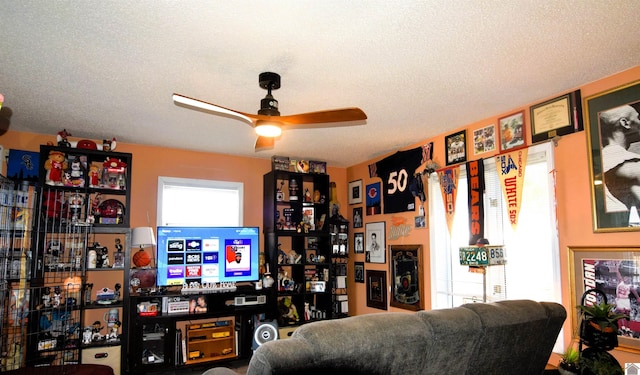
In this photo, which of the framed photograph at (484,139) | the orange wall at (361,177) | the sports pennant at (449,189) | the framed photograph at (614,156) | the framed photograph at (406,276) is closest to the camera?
the framed photograph at (614,156)

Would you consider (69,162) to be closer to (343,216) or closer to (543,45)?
(343,216)

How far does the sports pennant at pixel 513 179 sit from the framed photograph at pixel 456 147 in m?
0.54

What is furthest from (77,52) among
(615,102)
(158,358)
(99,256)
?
(615,102)

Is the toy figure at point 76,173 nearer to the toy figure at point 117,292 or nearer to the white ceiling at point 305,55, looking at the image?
the white ceiling at point 305,55

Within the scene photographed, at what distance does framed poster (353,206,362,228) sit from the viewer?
596 centimetres

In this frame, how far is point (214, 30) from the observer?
91.5 inches

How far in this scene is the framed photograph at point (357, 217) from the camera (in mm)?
5957

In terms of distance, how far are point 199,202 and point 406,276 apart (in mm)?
2763

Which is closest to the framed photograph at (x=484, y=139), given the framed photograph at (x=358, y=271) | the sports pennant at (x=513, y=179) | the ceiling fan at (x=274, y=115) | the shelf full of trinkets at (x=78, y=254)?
the sports pennant at (x=513, y=179)

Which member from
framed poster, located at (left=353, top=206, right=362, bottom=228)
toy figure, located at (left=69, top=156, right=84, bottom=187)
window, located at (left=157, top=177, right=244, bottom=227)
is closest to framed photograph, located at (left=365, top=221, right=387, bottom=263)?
framed poster, located at (left=353, top=206, right=362, bottom=228)

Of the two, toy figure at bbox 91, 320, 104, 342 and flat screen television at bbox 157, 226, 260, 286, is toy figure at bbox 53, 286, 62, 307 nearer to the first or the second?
toy figure at bbox 91, 320, 104, 342

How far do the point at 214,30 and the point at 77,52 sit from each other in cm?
99

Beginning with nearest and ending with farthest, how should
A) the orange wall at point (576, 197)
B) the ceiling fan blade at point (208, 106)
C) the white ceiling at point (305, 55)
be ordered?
the white ceiling at point (305, 55)
the ceiling fan blade at point (208, 106)
the orange wall at point (576, 197)

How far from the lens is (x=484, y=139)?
3992 millimetres
